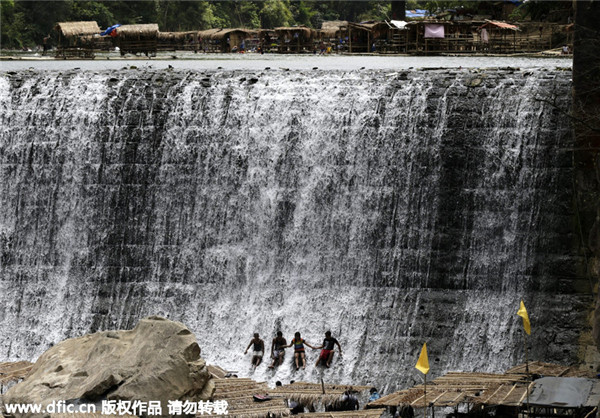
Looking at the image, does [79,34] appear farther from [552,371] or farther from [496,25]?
[552,371]

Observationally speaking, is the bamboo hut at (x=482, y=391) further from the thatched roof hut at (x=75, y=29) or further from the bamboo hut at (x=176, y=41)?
the bamboo hut at (x=176, y=41)

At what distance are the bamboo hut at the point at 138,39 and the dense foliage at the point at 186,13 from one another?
12031 mm

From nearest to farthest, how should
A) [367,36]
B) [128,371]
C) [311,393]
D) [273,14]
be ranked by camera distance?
[128,371], [311,393], [367,36], [273,14]

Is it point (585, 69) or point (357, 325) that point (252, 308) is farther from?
point (585, 69)

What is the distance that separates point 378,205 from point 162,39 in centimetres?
2859

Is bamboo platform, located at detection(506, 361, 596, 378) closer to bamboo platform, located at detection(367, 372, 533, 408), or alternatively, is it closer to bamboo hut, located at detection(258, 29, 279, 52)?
bamboo platform, located at detection(367, 372, 533, 408)

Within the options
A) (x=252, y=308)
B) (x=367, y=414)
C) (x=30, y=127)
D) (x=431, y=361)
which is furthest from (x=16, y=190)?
(x=367, y=414)

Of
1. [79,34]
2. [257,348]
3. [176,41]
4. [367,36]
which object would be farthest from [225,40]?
[257,348]

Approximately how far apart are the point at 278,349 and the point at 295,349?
0.42 metres

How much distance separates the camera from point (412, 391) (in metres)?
16.7

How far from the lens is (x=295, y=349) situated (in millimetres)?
20109

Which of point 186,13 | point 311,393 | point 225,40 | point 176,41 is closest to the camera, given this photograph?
point 311,393

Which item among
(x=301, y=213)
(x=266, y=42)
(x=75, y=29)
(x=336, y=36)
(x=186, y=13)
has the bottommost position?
(x=301, y=213)

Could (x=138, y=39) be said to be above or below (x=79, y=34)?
below
